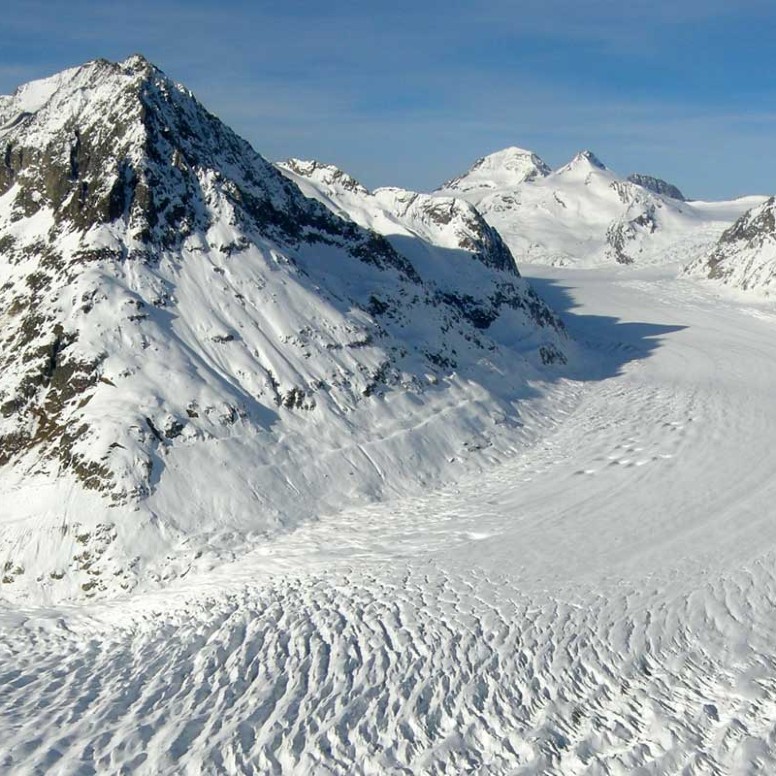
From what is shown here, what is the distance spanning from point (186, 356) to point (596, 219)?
13193 cm

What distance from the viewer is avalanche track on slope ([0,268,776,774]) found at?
16188 mm

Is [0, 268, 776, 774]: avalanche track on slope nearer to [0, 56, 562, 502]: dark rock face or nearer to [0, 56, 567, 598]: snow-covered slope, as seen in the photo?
[0, 56, 567, 598]: snow-covered slope

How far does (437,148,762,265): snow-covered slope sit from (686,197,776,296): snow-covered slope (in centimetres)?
2354

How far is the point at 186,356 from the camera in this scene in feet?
106

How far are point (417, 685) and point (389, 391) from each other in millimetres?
19282

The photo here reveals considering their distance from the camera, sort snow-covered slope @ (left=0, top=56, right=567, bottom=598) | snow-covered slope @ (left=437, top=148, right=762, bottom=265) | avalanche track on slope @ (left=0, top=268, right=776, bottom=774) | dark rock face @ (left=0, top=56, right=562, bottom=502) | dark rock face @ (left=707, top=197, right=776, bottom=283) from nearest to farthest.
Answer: avalanche track on slope @ (left=0, top=268, right=776, bottom=774), snow-covered slope @ (left=0, top=56, right=567, bottom=598), dark rock face @ (left=0, top=56, right=562, bottom=502), dark rock face @ (left=707, top=197, right=776, bottom=283), snow-covered slope @ (left=437, top=148, right=762, bottom=265)

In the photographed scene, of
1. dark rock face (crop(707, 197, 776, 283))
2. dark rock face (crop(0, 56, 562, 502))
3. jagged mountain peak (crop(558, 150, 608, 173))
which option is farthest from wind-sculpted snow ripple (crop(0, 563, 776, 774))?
jagged mountain peak (crop(558, 150, 608, 173))

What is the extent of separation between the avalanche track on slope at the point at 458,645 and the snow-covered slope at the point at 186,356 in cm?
267

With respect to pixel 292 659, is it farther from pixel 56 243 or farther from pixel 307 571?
pixel 56 243

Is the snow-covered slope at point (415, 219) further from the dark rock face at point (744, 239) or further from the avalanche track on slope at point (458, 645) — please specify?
the dark rock face at point (744, 239)

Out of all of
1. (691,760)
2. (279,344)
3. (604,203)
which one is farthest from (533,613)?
(604,203)

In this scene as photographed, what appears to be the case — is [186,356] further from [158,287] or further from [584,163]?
[584,163]

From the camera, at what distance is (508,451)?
36031 millimetres

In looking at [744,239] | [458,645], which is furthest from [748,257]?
[458,645]
